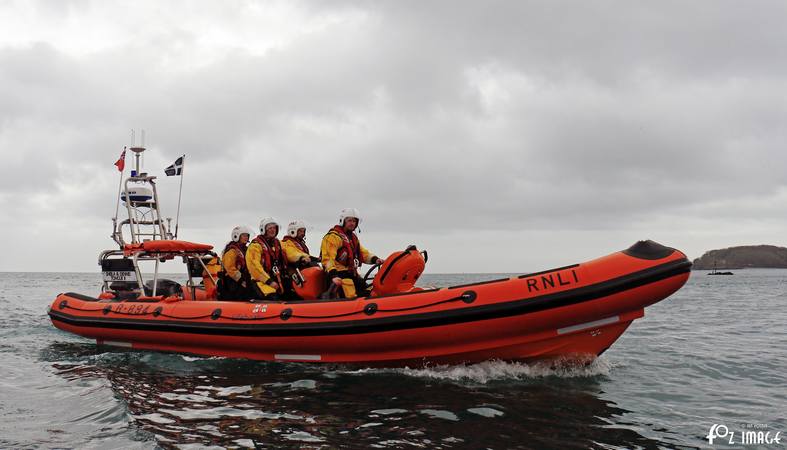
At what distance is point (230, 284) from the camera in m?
8.05

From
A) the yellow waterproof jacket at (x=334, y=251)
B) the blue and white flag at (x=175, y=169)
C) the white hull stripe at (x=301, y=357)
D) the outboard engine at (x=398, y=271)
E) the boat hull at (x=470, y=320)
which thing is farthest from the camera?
the blue and white flag at (x=175, y=169)

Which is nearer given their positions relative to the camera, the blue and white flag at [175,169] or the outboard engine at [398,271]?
the outboard engine at [398,271]

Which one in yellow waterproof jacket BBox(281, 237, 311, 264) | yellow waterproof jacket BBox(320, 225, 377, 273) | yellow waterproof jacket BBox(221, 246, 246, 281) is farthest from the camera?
yellow waterproof jacket BBox(221, 246, 246, 281)

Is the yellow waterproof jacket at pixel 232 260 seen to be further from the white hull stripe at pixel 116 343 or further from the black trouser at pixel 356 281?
the white hull stripe at pixel 116 343

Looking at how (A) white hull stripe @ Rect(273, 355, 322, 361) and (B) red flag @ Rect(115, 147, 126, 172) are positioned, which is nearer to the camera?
(A) white hull stripe @ Rect(273, 355, 322, 361)

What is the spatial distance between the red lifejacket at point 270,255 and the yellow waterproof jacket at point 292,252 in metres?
0.18

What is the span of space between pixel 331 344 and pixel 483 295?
1.77 m

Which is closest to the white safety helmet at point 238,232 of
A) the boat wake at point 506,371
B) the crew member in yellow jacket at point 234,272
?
the crew member in yellow jacket at point 234,272

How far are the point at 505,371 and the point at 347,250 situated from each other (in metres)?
2.37

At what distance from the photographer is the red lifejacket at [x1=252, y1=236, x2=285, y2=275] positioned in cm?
755

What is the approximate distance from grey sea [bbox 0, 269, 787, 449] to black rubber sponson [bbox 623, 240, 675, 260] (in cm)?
133

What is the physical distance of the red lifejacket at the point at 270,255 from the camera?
755 cm

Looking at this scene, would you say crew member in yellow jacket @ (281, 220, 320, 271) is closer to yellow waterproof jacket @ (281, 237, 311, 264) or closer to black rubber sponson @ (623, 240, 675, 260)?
yellow waterproof jacket @ (281, 237, 311, 264)

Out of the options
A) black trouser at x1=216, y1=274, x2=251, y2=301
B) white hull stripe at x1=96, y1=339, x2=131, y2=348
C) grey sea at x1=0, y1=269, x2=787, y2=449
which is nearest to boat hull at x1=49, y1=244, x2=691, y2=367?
grey sea at x1=0, y1=269, x2=787, y2=449
